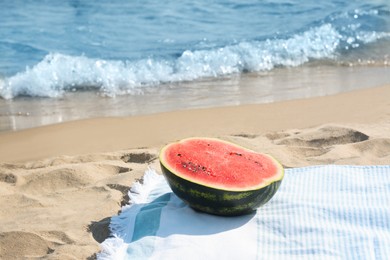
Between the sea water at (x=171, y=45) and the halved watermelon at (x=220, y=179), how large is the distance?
2.82 m

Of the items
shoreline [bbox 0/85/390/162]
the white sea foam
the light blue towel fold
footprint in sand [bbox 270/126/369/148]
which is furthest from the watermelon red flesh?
the white sea foam

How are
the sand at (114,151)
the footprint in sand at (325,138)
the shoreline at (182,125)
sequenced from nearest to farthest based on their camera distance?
1. the sand at (114,151)
2. the footprint in sand at (325,138)
3. the shoreline at (182,125)

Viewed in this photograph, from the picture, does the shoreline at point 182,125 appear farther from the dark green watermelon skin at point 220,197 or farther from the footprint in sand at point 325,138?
the dark green watermelon skin at point 220,197

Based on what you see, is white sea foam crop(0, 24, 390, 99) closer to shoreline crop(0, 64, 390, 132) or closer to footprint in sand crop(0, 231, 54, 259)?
shoreline crop(0, 64, 390, 132)

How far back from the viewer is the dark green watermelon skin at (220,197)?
3.82 meters

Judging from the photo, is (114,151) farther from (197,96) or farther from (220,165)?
(197,96)

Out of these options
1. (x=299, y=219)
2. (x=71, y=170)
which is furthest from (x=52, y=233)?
(x=299, y=219)

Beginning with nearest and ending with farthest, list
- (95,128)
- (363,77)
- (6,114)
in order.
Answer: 1. (95,128)
2. (6,114)
3. (363,77)

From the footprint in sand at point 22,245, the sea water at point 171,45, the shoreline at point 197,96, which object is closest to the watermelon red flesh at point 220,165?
the footprint in sand at point 22,245

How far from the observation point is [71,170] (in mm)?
4895

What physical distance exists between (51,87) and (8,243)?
4.22m

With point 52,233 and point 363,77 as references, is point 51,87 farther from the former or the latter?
point 52,233

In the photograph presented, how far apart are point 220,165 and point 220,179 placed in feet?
0.53

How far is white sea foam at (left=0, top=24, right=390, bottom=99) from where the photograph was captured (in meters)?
8.00
